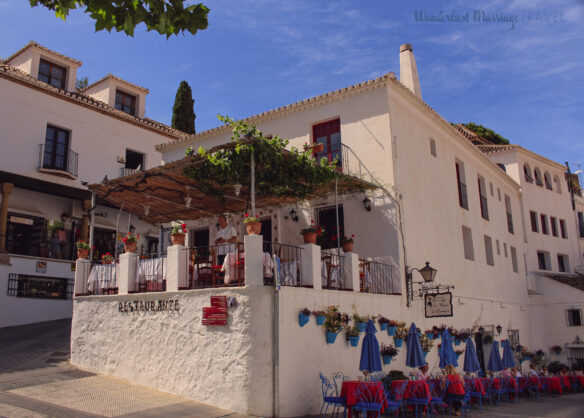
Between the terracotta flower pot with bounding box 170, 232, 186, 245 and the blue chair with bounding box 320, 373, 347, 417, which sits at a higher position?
the terracotta flower pot with bounding box 170, 232, 186, 245

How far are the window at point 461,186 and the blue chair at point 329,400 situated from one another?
10.3 meters

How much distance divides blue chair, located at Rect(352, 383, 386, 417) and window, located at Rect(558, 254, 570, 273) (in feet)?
82.8

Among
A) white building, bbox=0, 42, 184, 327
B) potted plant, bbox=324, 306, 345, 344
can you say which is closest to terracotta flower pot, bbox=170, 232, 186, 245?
potted plant, bbox=324, 306, 345, 344

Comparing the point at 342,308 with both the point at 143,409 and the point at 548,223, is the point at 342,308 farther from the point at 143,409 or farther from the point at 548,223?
the point at 548,223

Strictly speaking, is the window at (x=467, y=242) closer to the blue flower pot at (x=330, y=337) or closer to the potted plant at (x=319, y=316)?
the blue flower pot at (x=330, y=337)

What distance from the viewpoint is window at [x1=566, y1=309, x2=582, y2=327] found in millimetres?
23578

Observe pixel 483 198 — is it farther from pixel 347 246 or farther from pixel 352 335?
pixel 352 335

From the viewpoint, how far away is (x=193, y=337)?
9609mm

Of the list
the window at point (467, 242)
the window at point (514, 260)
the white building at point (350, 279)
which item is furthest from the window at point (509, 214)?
the window at point (467, 242)

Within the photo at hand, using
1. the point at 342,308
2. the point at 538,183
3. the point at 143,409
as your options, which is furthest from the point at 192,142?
the point at 538,183

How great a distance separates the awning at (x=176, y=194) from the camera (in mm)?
11305

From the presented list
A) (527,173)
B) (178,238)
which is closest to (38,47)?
(178,238)

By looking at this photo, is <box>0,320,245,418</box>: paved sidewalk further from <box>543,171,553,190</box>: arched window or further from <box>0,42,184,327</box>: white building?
<box>543,171,553,190</box>: arched window

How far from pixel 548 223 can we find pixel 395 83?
19.8 meters
